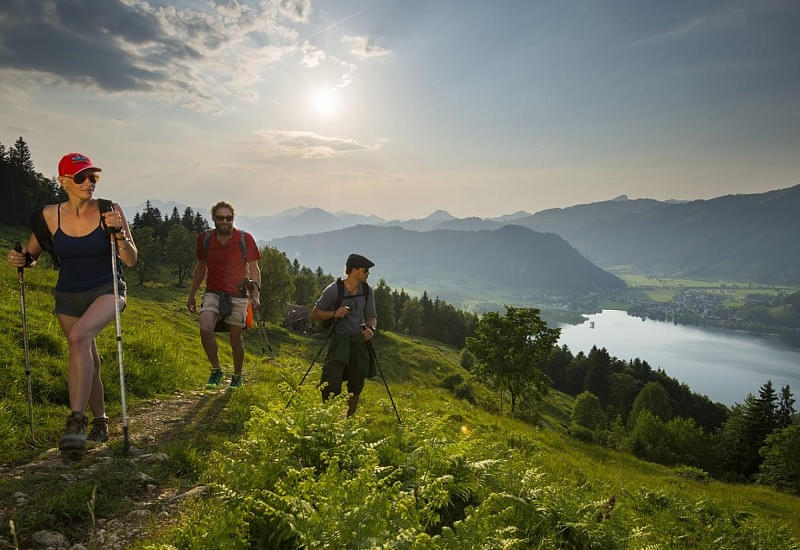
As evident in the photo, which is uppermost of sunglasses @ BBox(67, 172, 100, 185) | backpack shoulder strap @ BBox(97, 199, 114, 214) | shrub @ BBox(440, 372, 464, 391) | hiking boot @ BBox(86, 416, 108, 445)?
sunglasses @ BBox(67, 172, 100, 185)

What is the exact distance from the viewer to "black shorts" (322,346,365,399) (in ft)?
25.5

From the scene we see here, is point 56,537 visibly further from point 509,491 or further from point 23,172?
point 23,172

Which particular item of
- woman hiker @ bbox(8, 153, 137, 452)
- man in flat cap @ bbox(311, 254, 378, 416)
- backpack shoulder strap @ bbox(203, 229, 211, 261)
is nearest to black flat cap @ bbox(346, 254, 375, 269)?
man in flat cap @ bbox(311, 254, 378, 416)

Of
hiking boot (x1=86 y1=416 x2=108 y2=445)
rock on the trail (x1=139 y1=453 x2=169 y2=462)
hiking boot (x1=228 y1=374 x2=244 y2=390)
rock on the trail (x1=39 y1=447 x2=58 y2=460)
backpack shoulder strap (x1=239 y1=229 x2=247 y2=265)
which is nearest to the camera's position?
rock on the trail (x1=39 y1=447 x2=58 y2=460)

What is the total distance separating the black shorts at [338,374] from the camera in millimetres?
7758

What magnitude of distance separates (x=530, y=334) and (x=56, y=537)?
36239 mm

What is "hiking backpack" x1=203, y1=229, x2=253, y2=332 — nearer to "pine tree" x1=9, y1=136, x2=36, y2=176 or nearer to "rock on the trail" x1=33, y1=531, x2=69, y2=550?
"rock on the trail" x1=33, y1=531, x2=69, y2=550

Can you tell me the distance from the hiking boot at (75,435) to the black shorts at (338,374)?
3.52 m

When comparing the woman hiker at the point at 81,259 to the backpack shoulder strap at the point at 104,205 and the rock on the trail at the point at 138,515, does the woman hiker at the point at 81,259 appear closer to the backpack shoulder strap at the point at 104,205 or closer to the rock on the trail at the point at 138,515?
the backpack shoulder strap at the point at 104,205

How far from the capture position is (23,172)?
275 feet

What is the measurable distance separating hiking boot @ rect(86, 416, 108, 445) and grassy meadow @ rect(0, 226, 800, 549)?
0.20 metres

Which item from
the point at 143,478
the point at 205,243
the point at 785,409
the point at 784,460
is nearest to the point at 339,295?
the point at 205,243

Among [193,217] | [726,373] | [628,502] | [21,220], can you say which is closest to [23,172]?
[21,220]

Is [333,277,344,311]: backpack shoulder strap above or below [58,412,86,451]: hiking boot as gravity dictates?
above
